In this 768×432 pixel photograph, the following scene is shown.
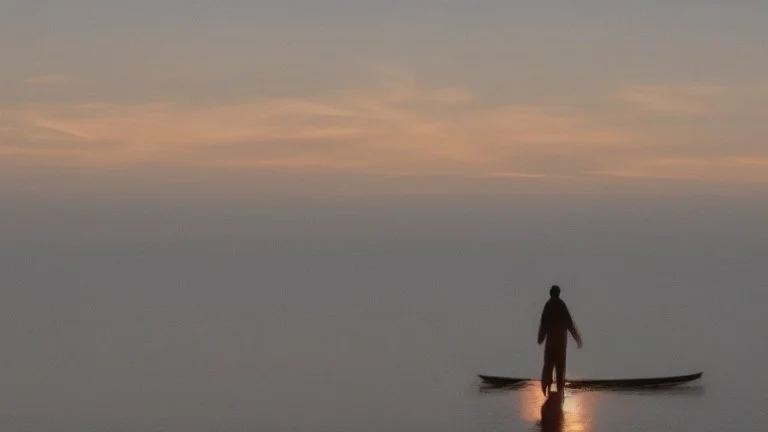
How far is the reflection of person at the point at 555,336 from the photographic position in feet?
73.6

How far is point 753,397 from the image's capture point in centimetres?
2273

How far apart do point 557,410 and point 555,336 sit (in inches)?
63.3

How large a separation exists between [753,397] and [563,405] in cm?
280

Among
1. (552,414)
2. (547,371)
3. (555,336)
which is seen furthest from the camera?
(555,336)

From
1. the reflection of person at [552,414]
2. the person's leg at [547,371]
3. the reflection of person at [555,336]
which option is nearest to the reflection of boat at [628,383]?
the reflection of person at [552,414]

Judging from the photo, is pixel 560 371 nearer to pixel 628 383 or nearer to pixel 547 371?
pixel 547 371

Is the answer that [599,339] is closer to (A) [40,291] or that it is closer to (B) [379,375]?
(B) [379,375]

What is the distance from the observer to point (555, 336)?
22.6 m

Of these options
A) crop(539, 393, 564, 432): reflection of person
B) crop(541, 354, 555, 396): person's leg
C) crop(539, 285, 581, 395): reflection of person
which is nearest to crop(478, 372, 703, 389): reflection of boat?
crop(539, 393, 564, 432): reflection of person

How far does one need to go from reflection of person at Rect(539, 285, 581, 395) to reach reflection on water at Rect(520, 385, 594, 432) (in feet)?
0.88

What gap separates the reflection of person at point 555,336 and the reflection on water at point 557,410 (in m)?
0.27

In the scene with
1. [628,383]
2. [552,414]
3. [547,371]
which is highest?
[547,371]

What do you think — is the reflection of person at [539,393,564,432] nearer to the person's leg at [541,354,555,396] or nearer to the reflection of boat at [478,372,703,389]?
the person's leg at [541,354,555,396]

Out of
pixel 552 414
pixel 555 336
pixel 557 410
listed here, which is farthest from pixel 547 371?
pixel 552 414
